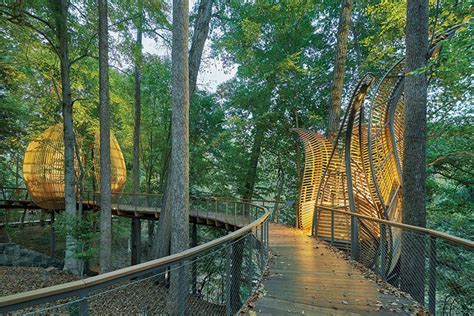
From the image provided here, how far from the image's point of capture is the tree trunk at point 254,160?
15023 millimetres

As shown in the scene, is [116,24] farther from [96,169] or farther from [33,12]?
[96,169]

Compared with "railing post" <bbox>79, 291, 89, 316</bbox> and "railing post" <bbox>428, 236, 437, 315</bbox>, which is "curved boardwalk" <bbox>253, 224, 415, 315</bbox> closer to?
"railing post" <bbox>428, 236, 437, 315</bbox>

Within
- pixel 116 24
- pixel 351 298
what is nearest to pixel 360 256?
pixel 351 298

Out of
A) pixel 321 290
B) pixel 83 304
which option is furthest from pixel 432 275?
pixel 83 304

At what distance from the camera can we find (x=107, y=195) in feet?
29.8

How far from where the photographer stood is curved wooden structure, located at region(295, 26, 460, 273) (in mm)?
6211

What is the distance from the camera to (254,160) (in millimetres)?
15289

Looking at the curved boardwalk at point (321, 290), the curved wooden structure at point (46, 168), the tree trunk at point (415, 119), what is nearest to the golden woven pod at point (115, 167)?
the curved wooden structure at point (46, 168)

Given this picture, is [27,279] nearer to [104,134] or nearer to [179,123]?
[104,134]

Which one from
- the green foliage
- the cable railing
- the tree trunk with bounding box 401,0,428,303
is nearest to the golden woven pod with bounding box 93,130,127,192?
the green foliage

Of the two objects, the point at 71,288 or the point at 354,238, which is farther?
the point at 354,238

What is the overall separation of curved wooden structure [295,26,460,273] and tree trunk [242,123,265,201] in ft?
14.1

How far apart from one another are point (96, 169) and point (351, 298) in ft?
48.6

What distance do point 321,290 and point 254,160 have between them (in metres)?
11.4
